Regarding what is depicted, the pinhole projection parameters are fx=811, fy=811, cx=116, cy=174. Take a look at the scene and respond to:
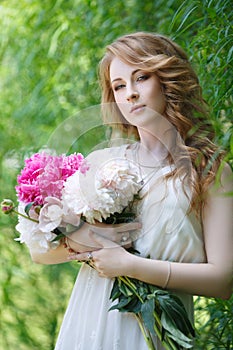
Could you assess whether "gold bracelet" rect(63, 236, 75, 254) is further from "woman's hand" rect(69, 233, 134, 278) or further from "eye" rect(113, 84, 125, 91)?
"eye" rect(113, 84, 125, 91)

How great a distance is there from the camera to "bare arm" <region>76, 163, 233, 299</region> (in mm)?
1845

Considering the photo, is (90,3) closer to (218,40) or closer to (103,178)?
(218,40)

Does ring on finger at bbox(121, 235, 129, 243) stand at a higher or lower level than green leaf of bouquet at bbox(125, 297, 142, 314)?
higher

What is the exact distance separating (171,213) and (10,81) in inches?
68.3

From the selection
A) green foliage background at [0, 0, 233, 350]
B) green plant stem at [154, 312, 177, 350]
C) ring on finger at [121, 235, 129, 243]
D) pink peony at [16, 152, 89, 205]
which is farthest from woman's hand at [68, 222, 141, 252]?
green foliage background at [0, 0, 233, 350]

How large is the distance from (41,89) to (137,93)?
147 centimetres

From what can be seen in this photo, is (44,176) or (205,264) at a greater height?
(44,176)

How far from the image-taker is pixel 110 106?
81.7 inches

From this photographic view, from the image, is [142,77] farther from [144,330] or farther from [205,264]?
[144,330]

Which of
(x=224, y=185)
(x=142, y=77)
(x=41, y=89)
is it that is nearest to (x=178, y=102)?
(x=142, y=77)

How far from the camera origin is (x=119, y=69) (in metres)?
1.98

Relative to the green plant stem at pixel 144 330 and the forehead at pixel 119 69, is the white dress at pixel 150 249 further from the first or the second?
the forehead at pixel 119 69

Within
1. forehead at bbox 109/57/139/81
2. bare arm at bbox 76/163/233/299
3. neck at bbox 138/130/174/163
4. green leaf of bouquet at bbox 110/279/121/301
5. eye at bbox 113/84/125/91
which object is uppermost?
forehead at bbox 109/57/139/81

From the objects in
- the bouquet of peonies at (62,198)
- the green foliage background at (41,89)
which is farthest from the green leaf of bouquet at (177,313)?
the green foliage background at (41,89)
